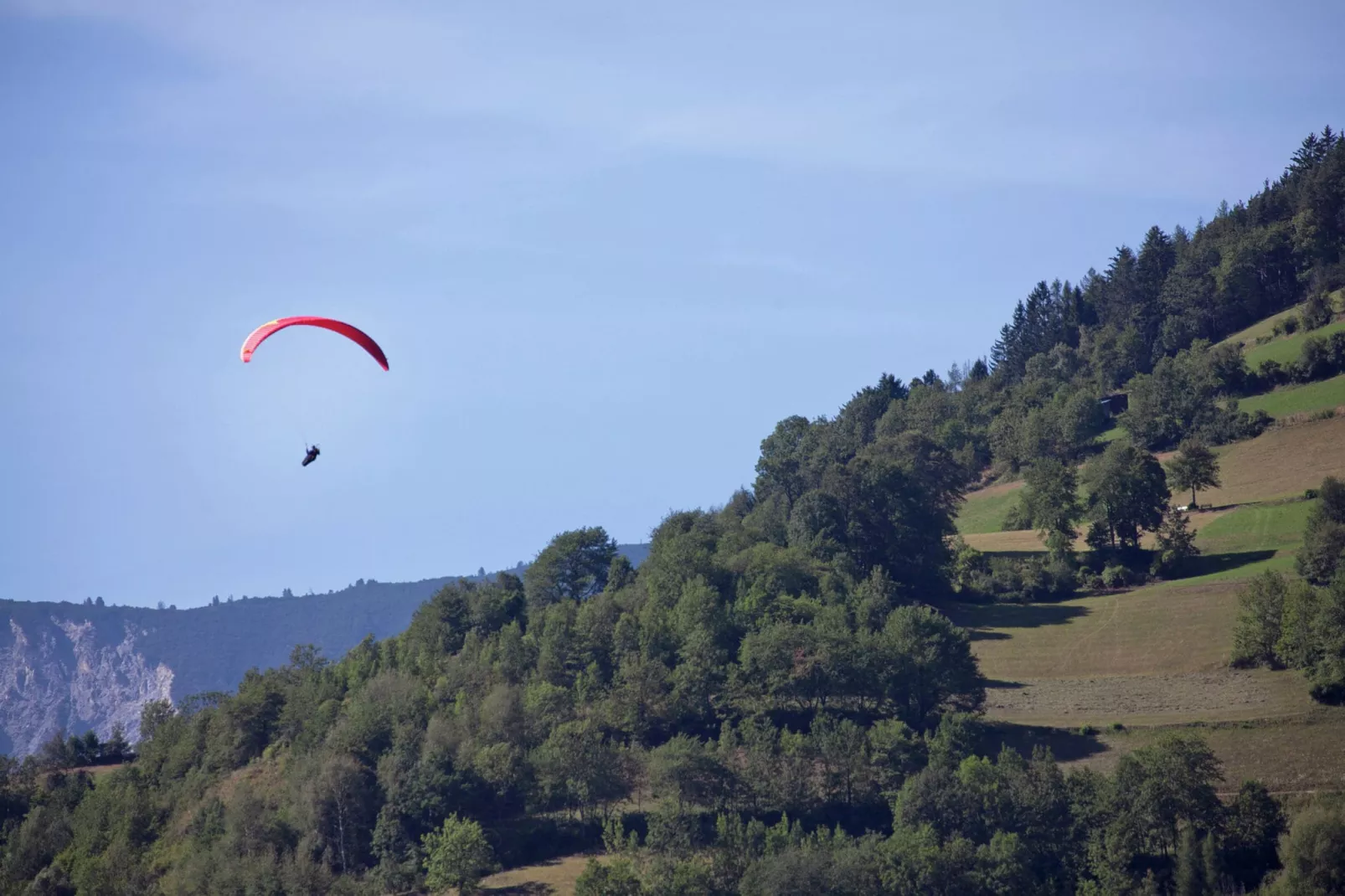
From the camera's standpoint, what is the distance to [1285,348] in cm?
13125

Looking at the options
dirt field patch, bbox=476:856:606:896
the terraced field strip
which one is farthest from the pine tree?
the terraced field strip

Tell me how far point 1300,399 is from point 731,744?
2723 inches

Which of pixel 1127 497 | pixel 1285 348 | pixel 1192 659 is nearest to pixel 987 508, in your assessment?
pixel 1127 497

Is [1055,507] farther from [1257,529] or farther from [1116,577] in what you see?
[1257,529]

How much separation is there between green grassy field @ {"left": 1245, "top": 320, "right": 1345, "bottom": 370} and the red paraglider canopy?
94.3 meters

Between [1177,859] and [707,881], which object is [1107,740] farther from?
[707,881]

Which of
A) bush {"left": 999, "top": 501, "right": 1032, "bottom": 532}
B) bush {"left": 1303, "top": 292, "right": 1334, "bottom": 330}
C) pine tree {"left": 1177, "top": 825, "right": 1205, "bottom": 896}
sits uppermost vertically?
bush {"left": 1303, "top": 292, "right": 1334, "bottom": 330}

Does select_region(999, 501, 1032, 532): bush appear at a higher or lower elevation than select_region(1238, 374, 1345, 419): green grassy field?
lower

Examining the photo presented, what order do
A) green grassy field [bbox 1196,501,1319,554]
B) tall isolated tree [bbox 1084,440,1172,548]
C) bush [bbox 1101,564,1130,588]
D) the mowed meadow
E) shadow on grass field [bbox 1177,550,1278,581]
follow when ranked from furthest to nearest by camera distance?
tall isolated tree [bbox 1084,440,1172,548] < bush [bbox 1101,564,1130,588] < green grassy field [bbox 1196,501,1319,554] < shadow on grass field [bbox 1177,550,1278,581] < the mowed meadow

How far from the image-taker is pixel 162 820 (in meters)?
86.0

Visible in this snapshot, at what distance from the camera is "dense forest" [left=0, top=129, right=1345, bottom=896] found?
6562cm

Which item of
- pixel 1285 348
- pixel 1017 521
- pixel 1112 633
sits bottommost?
pixel 1112 633

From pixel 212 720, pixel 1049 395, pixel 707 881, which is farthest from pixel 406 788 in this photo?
pixel 1049 395

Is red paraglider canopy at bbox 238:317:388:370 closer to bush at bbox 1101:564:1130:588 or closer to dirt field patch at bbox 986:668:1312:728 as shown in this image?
dirt field patch at bbox 986:668:1312:728
